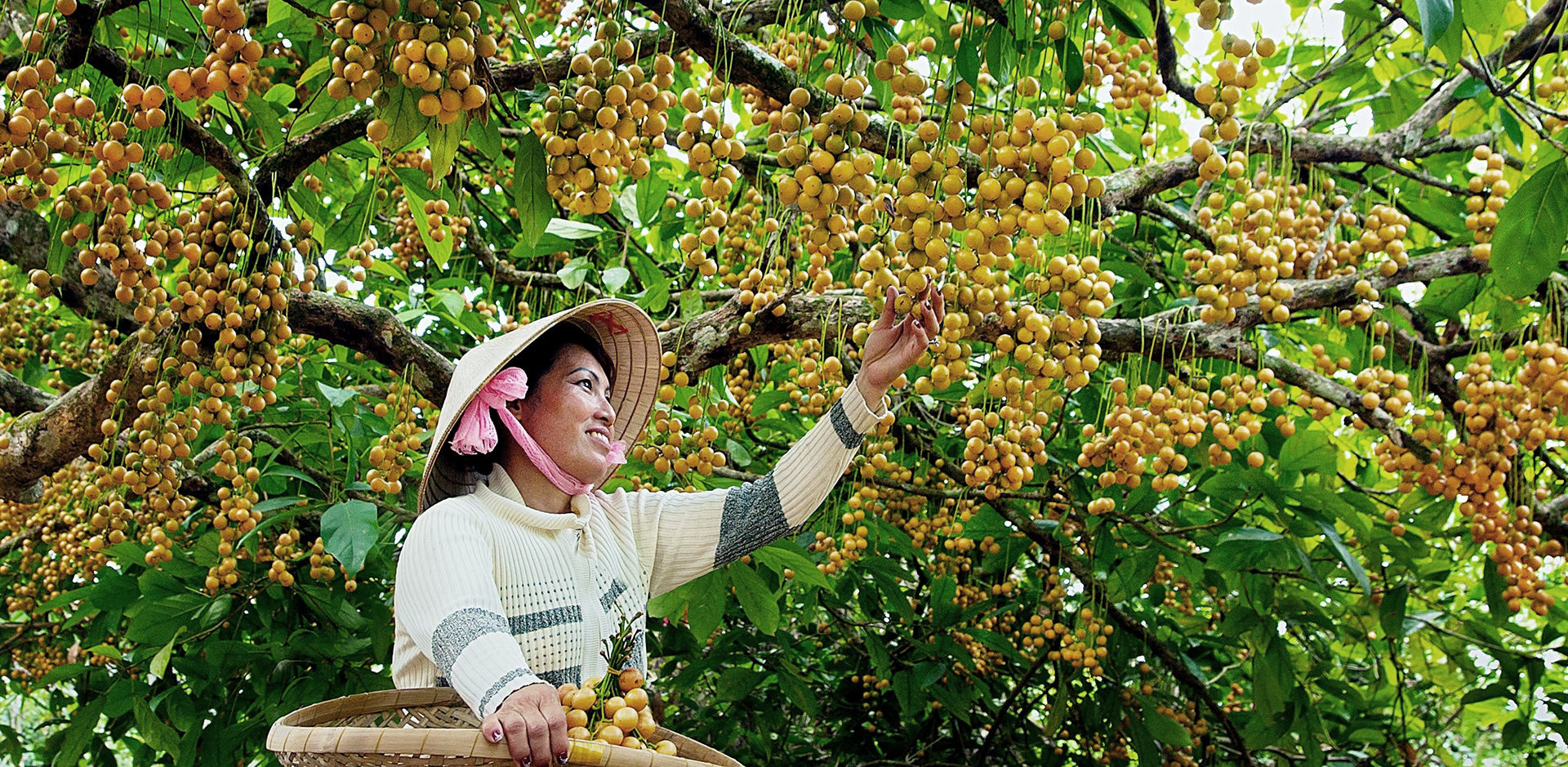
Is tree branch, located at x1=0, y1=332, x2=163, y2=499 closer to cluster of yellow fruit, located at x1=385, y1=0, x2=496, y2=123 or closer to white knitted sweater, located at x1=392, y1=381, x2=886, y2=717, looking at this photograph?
white knitted sweater, located at x1=392, y1=381, x2=886, y2=717

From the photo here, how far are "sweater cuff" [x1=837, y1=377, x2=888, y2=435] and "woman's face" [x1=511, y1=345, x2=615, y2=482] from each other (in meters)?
0.36

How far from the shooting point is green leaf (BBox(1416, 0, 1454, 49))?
106cm

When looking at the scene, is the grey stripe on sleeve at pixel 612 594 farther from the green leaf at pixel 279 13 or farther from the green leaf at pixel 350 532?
the green leaf at pixel 279 13

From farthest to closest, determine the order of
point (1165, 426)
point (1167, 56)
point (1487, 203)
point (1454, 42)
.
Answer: point (1487, 203)
point (1165, 426)
point (1167, 56)
point (1454, 42)

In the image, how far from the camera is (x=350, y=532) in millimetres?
1959

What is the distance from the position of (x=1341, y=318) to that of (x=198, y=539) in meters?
2.53

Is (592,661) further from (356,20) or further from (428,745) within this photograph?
(356,20)


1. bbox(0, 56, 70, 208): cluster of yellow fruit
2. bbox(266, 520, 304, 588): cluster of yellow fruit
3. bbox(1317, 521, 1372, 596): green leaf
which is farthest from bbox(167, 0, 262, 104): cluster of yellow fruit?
bbox(1317, 521, 1372, 596): green leaf

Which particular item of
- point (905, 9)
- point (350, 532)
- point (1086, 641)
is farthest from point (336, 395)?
point (1086, 641)

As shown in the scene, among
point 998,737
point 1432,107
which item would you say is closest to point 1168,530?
point 1432,107

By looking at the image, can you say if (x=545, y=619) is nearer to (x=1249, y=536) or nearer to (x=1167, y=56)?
(x=1167, y=56)

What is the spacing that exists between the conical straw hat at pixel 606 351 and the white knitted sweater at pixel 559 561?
0.09 m

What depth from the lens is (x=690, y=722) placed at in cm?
355

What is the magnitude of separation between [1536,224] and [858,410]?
95 centimetres
